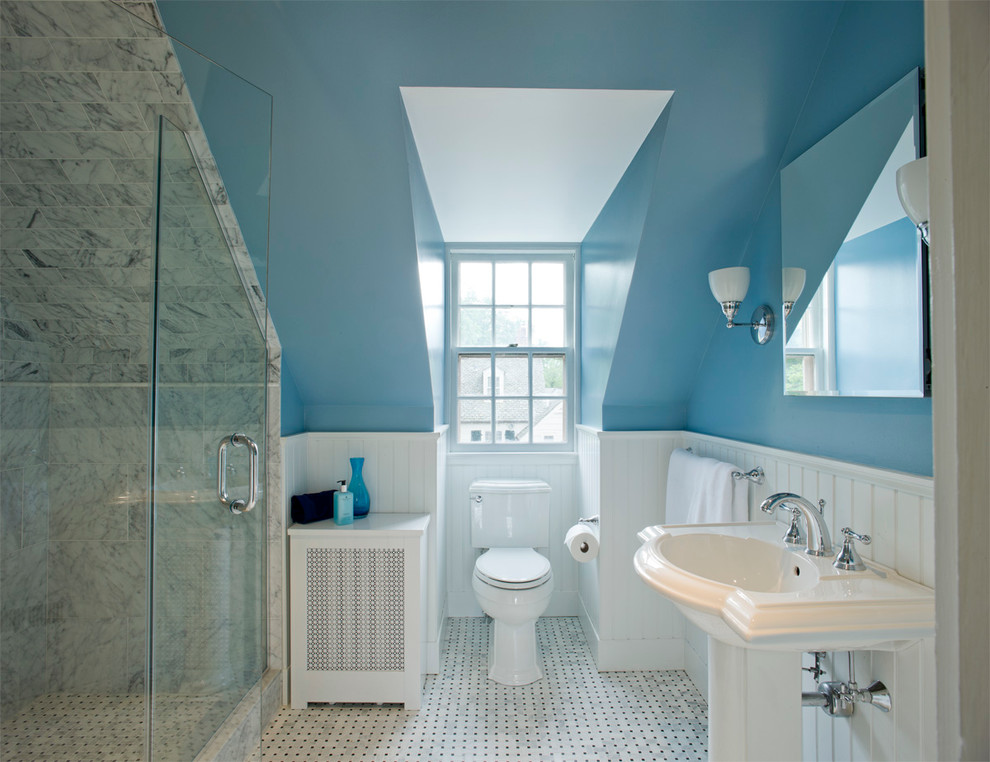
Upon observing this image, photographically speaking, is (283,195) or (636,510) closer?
(283,195)

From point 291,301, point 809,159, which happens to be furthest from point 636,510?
point 291,301

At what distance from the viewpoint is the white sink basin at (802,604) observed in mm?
966

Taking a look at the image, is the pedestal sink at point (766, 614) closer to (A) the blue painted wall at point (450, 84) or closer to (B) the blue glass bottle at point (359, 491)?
(A) the blue painted wall at point (450, 84)

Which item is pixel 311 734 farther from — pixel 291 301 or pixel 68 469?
pixel 291 301

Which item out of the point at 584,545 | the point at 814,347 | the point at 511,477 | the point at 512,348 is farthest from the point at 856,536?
the point at 512,348

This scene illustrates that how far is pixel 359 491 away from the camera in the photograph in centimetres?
236

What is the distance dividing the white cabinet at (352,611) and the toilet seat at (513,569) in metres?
0.33

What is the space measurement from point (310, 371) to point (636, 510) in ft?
5.43

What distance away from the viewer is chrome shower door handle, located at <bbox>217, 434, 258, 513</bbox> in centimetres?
148

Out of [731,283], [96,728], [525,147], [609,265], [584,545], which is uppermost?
[525,147]

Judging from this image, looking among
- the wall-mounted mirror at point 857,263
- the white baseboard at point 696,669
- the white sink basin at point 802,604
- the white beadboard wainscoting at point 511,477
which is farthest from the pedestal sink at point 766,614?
the white beadboard wainscoting at point 511,477

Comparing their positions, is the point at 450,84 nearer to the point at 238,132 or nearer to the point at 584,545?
the point at 238,132

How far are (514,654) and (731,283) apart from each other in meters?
1.77

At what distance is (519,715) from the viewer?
201 centimetres
